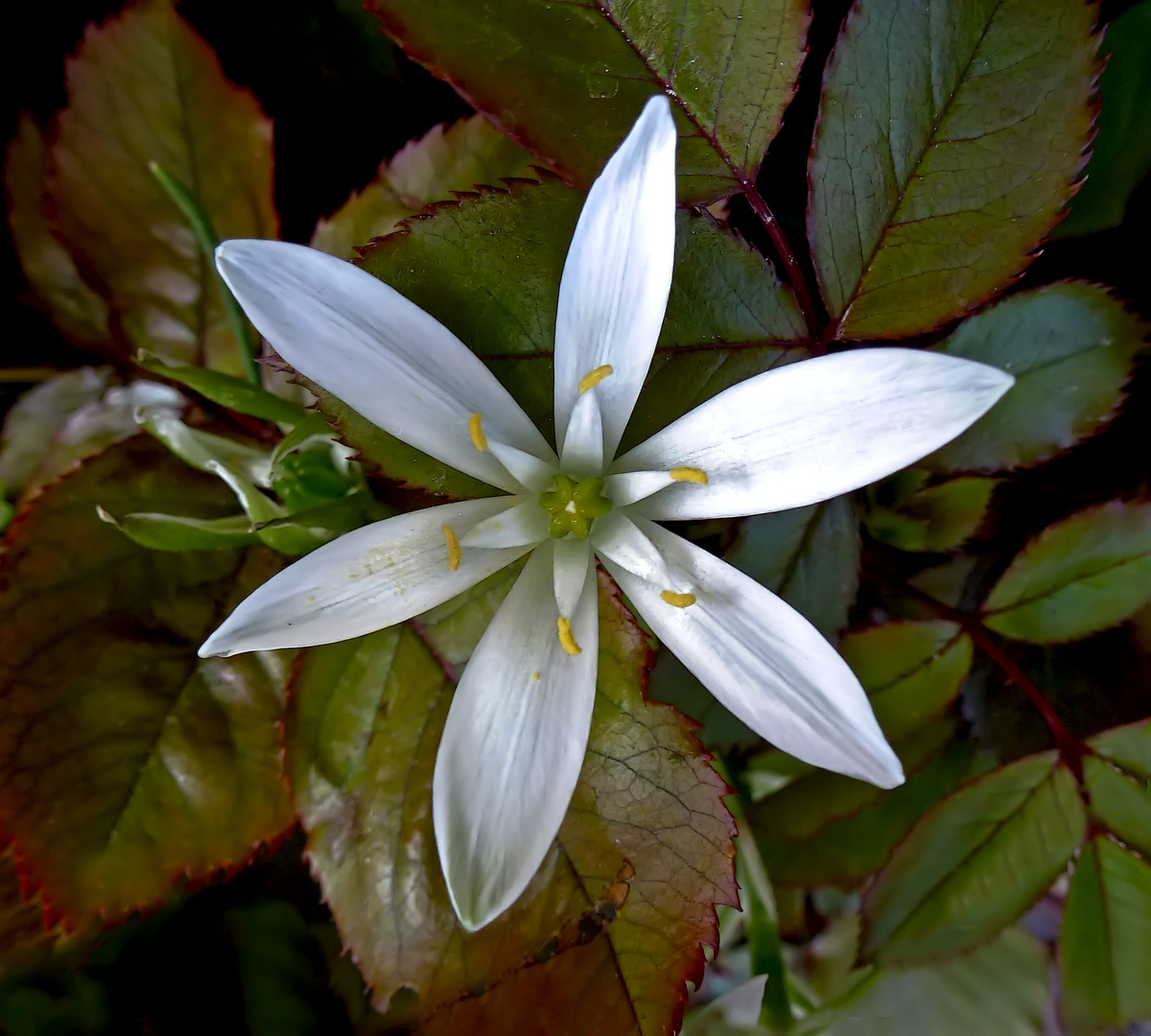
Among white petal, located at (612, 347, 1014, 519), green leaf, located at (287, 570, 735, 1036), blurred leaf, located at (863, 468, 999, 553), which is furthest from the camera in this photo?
blurred leaf, located at (863, 468, 999, 553)

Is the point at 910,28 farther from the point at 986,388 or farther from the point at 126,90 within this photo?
the point at 126,90

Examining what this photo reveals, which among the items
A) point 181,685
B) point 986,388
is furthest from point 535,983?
point 986,388

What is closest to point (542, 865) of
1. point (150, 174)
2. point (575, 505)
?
point (575, 505)

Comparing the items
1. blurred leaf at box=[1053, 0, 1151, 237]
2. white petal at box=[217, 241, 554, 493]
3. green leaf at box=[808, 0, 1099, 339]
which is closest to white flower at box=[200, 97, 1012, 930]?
white petal at box=[217, 241, 554, 493]

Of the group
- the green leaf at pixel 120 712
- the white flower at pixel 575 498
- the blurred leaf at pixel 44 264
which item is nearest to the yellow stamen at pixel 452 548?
the white flower at pixel 575 498

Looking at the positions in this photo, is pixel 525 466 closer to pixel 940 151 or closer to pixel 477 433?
pixel 477 433

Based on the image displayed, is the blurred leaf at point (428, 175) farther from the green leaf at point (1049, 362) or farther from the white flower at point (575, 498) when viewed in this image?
the green leaf at point (1049, 362)

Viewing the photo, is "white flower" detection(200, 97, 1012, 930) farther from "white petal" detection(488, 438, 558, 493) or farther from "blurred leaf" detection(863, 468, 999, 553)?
"blurred leaf" detection(863, 468, 999, 553)
